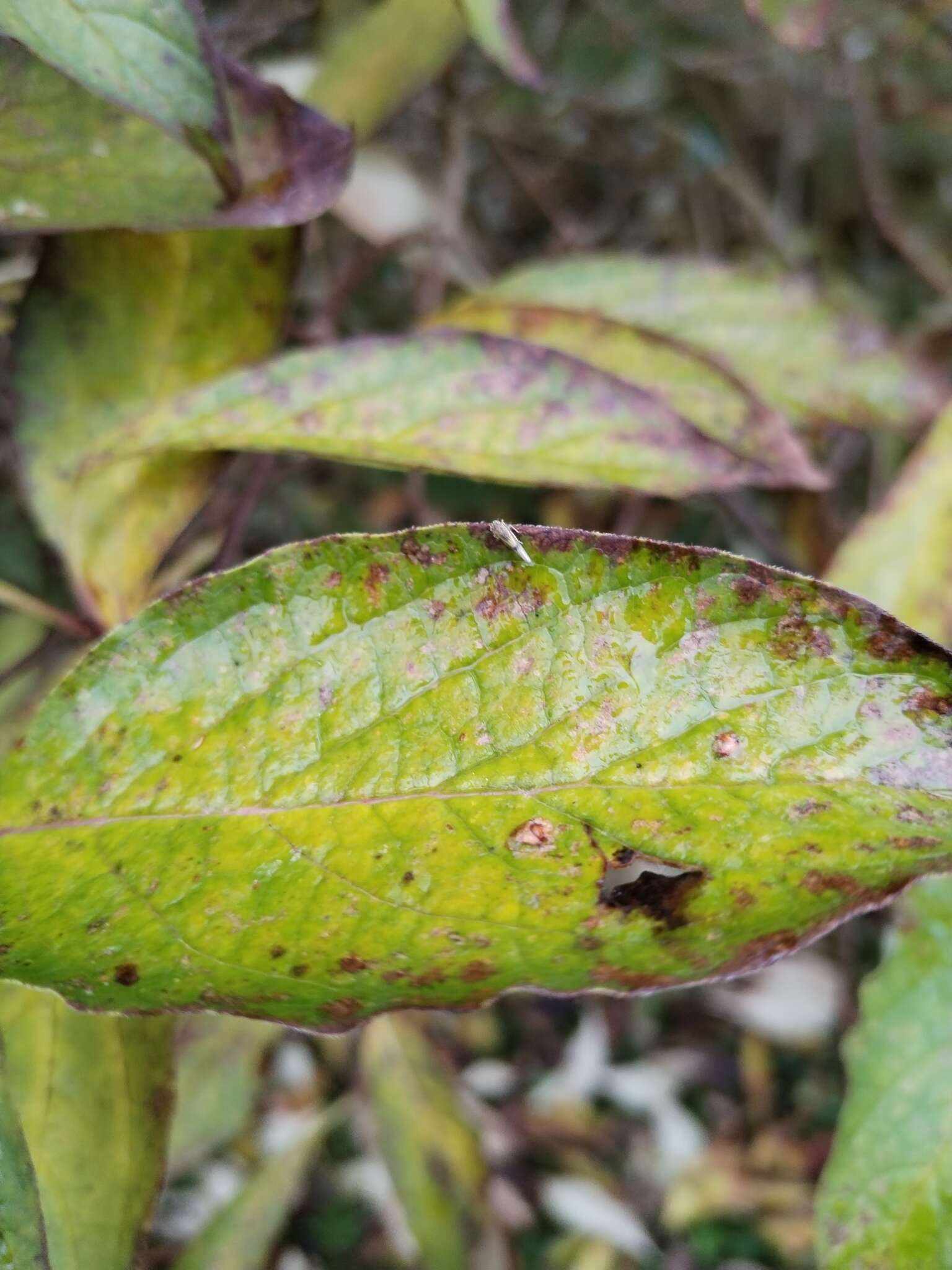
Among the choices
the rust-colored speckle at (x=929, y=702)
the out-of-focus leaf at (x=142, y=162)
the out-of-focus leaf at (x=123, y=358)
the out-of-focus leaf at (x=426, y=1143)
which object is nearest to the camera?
the rust-colored speckle at (x=929, y=702)

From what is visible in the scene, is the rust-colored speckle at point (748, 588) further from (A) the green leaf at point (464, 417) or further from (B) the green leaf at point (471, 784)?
(A) the green leaf at point (464, 417)

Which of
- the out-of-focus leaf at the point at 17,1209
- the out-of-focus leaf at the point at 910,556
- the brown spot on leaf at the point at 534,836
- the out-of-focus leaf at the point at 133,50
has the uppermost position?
the out-of-focus leaf at the point at 133,50

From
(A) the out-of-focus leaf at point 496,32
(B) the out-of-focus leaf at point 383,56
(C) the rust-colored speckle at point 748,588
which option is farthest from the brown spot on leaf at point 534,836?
(B) the out-of-focus leaf at point 383,56

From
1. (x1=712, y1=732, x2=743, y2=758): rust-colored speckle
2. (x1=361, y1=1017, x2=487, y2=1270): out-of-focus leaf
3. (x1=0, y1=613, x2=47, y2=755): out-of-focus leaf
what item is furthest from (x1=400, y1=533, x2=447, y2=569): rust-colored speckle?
(x1=361, y1=1017, x2=487, y2=1270): out-of-focus leaf

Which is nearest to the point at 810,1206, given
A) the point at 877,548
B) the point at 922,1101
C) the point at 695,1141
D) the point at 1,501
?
the point at 695,1141

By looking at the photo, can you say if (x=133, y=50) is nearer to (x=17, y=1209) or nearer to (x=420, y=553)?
(x=420, y=553)

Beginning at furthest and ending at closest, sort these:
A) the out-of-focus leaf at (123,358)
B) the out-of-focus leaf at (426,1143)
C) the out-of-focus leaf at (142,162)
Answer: the out-of-focus leaf at (426,1143), the out-of-focus leaf at (123,358), the out-of-focus leaf at (142,162)

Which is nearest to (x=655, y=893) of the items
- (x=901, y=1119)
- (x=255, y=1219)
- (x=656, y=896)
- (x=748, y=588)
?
(x=656, y=896)
